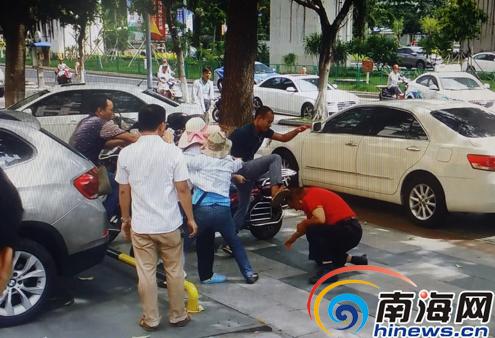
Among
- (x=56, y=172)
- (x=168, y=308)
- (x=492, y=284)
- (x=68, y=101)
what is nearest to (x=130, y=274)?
(x=168, y=308)

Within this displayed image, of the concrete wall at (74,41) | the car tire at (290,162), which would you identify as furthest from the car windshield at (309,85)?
the concrete wall at (74,41)

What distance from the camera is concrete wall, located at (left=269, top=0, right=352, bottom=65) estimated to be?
42062 millimetres

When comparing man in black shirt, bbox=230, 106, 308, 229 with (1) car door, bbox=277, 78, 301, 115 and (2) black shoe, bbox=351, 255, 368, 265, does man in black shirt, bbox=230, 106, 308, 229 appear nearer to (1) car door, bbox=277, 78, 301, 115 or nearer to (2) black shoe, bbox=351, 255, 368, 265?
(2) black shoe, bbox=351, 255, 368, 265

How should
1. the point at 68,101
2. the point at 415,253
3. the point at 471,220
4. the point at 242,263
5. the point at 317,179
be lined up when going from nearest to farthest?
the point at 242,263, the point at 415,253, the point at 471,220, the point at 317,179, the point at 68,101

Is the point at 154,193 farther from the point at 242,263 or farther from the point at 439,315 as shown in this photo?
the point at 439,315

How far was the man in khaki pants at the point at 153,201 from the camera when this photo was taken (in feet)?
16.8

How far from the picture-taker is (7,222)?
144 inches

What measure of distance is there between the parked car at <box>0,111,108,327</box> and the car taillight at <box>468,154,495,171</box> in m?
4.33

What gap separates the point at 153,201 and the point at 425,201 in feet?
14.5

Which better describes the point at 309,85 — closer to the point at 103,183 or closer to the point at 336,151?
the point at 336,151

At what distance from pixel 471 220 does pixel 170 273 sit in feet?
16.3

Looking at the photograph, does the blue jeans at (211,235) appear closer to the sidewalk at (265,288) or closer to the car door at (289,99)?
the sidewalk at (265,288)

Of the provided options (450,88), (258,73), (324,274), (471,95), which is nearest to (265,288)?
(324,274)

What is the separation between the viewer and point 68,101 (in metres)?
12.4
